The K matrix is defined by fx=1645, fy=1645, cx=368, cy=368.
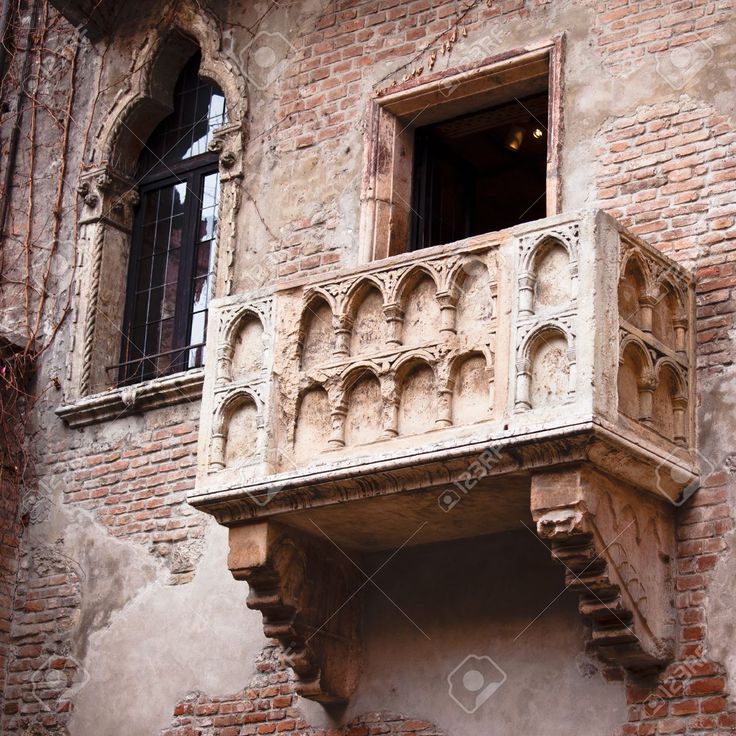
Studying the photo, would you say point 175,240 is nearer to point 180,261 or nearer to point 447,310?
point 180,261

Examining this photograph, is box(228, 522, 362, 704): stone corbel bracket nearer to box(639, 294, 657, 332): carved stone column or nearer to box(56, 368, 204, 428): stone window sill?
box(56, 368, 204, 428): stone window sill

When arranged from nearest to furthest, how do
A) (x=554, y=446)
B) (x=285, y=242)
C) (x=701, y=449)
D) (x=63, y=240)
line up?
(x=554, y=446), (x=701, y=449), (x=285, y=242), (x=63, y=240)

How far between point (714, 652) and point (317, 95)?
4639 millimetres

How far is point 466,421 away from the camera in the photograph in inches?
319

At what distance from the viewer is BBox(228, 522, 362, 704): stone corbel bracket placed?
343 inches

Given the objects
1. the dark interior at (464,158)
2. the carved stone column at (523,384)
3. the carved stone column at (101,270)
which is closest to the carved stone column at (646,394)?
the carved stone column at (523,384)

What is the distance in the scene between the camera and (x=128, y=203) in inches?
457

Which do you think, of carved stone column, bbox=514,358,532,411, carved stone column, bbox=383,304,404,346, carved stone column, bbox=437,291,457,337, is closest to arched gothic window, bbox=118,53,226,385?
carved stone column, bbox=383,304,404,346

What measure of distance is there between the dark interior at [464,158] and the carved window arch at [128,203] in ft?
4.15

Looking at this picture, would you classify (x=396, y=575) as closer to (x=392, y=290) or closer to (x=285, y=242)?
(x=392, y=290)

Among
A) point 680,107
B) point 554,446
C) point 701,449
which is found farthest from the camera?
point 680,107

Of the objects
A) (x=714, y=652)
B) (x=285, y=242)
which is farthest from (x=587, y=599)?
(x=285, y=242)

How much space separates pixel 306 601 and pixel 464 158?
3.44 m

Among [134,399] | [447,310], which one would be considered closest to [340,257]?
[134,399]
